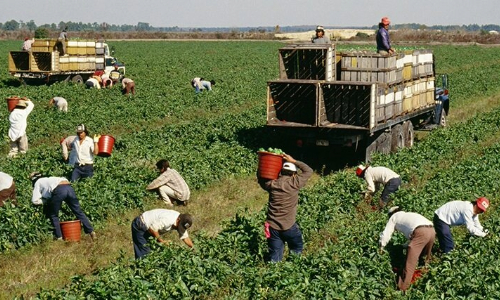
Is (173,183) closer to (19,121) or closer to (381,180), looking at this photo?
(381,180)

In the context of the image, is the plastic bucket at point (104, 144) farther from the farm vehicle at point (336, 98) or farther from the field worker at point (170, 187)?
the farm vehicle at point (336, 98)

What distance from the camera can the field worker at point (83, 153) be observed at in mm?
14883

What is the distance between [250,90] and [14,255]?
72.8ft

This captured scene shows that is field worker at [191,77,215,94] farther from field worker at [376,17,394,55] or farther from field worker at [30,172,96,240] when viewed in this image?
field worker at [30,172,96,240]

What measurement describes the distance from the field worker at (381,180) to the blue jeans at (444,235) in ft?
9.39

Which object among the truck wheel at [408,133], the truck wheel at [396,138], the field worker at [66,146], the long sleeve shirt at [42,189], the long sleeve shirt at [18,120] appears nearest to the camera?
the long sleeve shirt at [42,189]

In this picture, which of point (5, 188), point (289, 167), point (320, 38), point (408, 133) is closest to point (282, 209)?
point (289, 167)

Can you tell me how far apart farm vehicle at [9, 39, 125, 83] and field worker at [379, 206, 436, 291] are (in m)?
24.8

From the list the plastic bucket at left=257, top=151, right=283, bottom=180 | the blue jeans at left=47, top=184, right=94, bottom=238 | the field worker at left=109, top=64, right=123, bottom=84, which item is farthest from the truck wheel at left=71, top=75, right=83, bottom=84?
the plastic bucket at left=257, top=151, right=283, bottom=180

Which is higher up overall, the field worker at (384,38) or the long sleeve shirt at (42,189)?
the field worker at (384,38)

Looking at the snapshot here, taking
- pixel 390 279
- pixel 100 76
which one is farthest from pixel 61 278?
pixel 100 76

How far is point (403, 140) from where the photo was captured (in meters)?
20.3

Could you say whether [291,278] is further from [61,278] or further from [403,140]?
[403,140]

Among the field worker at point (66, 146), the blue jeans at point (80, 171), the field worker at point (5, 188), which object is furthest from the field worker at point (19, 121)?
the field worker at point (5, 188)
